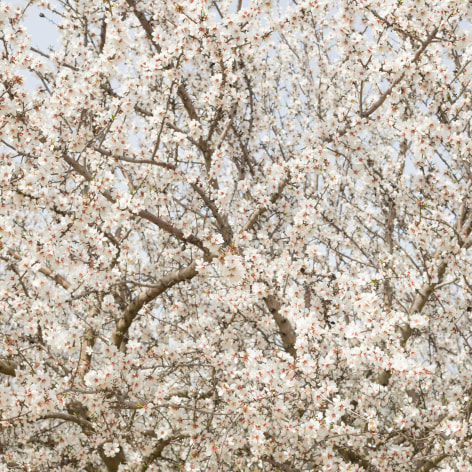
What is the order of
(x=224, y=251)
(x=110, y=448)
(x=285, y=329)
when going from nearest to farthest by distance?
(x=224, y=251), (x=110, y=448), (x=285, y=329)

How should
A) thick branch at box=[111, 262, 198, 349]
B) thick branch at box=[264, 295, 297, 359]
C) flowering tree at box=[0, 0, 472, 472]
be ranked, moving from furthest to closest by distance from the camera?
thick branch at box=[264, 295, 297, 359], thick branch at box=[111, 262, 198, 349], flowering tree at box=[0, 0, 472, 472]

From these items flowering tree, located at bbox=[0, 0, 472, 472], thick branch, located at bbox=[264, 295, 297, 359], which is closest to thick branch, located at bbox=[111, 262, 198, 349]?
flowering tree, located at bbox=[0, 0, 472, 472]

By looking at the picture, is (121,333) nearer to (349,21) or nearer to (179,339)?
(179,339)

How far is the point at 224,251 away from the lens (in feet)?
16.5

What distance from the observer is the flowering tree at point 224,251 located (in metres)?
4.95

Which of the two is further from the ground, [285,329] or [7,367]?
[7,367]

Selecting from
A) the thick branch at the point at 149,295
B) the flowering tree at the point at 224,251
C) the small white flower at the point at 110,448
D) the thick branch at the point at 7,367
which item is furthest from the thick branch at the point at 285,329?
the thick branch at the point at 7,367

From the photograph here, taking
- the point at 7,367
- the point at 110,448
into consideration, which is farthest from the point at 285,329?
the point at 7,367

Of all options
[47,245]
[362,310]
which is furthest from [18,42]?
[362,310]

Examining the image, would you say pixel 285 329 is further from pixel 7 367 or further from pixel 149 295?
pixel 7 367

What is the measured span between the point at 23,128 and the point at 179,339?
315cm

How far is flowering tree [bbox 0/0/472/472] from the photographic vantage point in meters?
4.95

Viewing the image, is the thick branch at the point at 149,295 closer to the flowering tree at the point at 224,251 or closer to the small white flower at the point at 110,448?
the flowering tree at the point at 224,251

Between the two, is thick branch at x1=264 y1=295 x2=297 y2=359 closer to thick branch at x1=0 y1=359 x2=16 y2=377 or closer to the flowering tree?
the flowering tree
